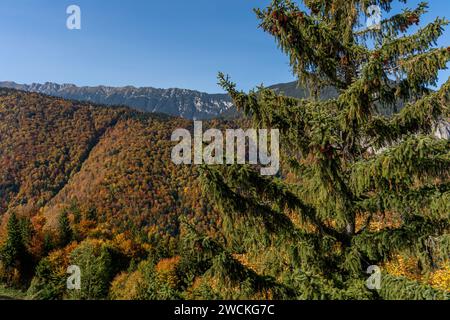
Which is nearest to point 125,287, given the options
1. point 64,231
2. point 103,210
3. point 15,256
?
point 15,256

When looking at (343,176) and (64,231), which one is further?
(64,231)

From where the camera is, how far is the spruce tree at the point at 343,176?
6.44 m

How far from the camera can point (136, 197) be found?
538 feet

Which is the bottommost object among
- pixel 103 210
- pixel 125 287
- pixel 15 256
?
pixel 125 287

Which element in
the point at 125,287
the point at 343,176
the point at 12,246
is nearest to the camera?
the point at 343,176

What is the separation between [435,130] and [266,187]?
4.09 metres

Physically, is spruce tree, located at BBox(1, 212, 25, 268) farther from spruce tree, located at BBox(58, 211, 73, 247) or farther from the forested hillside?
spruce tree, located at BBox(58, 211, 73, 247)

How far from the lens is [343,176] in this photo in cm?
739

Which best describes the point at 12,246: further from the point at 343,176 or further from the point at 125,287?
the point at 343,176

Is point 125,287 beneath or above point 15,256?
beneath

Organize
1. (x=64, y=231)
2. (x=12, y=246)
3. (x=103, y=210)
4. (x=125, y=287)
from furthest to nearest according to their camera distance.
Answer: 1. (x=103, y=210)
2. (x=64, y=231)
3. (x=12, y=246)
4. (x=125, y=287)

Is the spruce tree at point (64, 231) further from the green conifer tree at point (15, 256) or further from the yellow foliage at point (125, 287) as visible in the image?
the yellow foliage at point (125, 287)

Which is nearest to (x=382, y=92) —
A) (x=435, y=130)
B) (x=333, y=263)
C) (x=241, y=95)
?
(x=435, y=130)

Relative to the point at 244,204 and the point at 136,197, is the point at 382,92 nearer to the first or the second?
the point at 244,204
